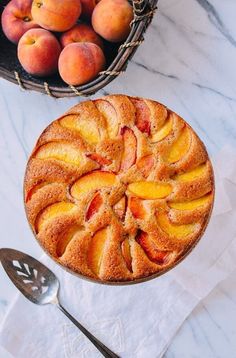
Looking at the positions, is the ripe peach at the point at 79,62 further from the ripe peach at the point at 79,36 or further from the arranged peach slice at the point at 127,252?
the arranged peach slice at the point at 127,252

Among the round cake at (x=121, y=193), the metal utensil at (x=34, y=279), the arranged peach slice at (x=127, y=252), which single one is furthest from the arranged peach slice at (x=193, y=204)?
the metal utensil at (x=34, y=279)

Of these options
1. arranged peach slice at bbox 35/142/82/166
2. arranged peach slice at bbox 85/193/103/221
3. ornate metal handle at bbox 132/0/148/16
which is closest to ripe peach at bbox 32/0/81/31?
ornate metal handle at bbox 132/0/148/16

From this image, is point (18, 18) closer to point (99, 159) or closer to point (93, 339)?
point (99, 159)

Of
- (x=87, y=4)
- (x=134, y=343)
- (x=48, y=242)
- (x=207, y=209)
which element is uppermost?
(x=87, y=4)

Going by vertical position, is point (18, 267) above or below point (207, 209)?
below

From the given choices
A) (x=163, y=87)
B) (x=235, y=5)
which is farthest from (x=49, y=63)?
(x=235, y=5)

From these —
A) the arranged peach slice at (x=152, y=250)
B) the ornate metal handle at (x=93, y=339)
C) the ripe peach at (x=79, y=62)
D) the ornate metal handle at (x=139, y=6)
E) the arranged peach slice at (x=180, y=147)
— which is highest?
the ornate metal handle at (x=139, y=6)

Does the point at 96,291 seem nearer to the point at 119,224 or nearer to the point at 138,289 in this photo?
the point at 138,289
